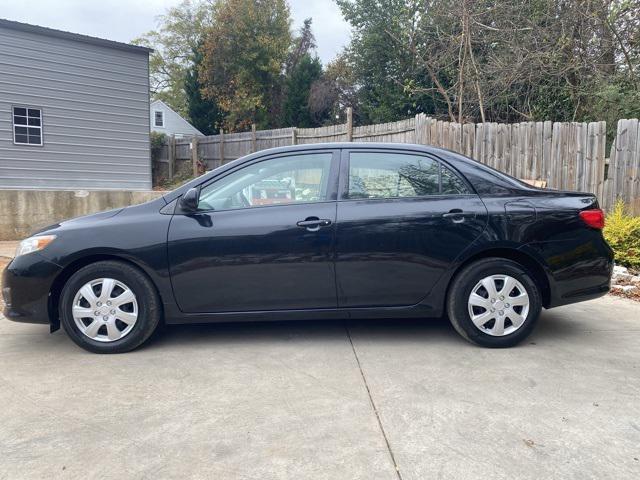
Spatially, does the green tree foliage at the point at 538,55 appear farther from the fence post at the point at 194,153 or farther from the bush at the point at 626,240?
the fence post at the point at 194,153

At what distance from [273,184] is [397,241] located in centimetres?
110

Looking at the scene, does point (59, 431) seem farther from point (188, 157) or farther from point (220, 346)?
point (188, 157)

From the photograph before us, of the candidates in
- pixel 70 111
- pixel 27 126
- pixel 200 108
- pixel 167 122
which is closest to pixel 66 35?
pixel 70 111

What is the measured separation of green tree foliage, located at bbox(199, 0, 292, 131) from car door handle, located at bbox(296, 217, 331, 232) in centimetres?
2786

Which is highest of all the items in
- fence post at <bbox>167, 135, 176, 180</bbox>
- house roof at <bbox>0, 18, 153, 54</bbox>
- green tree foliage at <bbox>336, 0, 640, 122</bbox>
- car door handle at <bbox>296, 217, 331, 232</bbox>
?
house roof at <bbox>0, 18, 153, 54</bbox>

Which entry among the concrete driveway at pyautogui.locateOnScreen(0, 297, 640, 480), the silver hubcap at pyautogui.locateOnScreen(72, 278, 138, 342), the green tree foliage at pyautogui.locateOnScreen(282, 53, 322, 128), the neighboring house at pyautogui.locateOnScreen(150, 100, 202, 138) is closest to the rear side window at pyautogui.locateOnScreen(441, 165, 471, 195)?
the concrete driveway at pyautogui.locateOnScreen(0, 297, 640, 480)

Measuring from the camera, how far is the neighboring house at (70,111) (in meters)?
15.1

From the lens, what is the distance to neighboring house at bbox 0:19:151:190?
15.1 m

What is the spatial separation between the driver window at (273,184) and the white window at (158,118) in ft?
133

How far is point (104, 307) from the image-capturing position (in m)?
4.15

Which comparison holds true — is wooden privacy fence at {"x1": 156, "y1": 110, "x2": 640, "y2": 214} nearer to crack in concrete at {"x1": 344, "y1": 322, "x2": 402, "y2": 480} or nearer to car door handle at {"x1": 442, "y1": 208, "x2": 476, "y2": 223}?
car door handle at {"x1": 442, "y1": 208, "x2": 476, "y2": 223}

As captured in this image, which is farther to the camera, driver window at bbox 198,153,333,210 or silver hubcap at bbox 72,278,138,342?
driver window at bbox 198,153,333,210

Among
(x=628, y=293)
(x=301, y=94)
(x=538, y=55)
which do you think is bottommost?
(x=628, y=293)

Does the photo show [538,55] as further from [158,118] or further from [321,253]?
[158,118]
